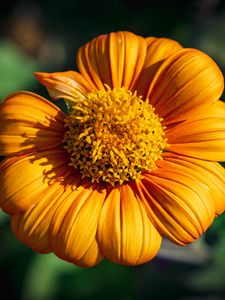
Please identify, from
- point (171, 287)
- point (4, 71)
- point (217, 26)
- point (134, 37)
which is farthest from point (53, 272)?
point (217, 26)

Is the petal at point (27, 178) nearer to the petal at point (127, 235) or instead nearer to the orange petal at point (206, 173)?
the petal at point (127, 235)

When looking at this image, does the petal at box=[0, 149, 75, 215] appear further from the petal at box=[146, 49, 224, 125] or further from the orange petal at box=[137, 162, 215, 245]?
the petal at box=[146, 49, 224, 125]

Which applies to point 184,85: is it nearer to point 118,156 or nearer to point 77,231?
point 118,156

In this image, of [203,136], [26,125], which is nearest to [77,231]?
[26,125]

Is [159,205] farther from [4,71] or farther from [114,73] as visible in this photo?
[4,71]

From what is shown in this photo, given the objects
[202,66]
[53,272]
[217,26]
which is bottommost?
[53,272]

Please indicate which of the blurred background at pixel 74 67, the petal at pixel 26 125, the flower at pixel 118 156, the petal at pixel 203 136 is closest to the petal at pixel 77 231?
the flower at pixel 118 156

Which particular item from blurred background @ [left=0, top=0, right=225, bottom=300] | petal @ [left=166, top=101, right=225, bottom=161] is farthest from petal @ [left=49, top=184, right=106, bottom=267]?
blurred background @ [left=0, top=0, right=225, bottom=300]
